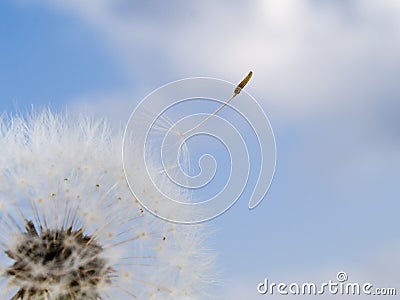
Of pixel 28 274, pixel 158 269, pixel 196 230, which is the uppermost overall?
pixel 196 230

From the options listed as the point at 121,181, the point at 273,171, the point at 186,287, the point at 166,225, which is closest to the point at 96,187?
the point at 121,181

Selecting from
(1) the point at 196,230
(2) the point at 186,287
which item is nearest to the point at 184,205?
(1) the point at 196,230

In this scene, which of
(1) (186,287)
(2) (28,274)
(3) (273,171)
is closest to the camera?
(2) (28,274)

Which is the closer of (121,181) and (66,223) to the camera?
(66,223)

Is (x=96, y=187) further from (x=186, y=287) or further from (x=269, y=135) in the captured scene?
(x=269, y=135)

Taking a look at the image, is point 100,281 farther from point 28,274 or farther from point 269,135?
point 269,135

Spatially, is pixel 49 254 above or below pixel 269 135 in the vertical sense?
below

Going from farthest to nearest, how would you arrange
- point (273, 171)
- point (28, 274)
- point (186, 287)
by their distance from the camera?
point (273, 171) < point (186, 287) < point (28, 274)
